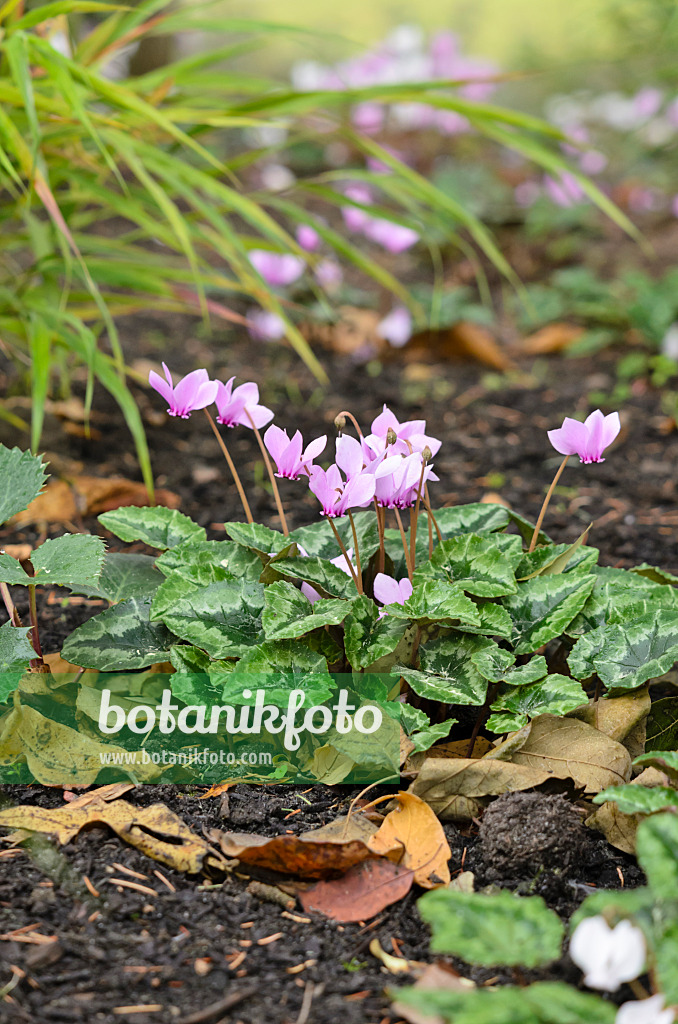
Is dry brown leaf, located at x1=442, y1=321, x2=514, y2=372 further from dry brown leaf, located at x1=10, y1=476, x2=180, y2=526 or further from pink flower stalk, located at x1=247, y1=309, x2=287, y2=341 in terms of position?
dry brown leaf, located at x1=10, y1=476, x2=180, y2=526

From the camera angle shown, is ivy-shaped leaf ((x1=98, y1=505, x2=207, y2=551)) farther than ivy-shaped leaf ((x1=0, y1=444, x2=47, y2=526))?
Yes

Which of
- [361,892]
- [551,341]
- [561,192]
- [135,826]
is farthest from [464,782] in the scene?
[561,192]

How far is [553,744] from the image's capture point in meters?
1.31

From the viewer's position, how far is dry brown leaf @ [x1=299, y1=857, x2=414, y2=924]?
3.62 ft

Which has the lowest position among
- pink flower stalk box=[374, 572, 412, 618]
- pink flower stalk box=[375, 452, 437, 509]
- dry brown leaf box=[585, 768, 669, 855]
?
dry brown leaf box=[585, 768, 669, 855]

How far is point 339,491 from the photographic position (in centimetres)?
125

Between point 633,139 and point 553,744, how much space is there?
5.17 m

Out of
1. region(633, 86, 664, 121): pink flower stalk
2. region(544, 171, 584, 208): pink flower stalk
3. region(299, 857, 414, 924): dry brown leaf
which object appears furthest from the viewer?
region(633, 86, 664, 121): pink flower stalk

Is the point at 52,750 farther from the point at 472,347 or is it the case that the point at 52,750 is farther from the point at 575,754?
the point at 472,347

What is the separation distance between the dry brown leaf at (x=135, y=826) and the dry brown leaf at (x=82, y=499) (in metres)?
0.95

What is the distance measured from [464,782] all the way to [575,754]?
160 mm

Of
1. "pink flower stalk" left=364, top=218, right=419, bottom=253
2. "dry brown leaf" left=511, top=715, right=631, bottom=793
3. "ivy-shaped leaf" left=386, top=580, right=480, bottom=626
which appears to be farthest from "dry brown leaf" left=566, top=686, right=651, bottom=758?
"pink flower stalk" left=364, top=218, right=419, bottom=253

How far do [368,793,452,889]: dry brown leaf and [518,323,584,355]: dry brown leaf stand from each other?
8.46 ft

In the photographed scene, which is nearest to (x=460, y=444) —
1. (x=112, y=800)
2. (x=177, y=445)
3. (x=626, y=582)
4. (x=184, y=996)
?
(x=177, y=445)
